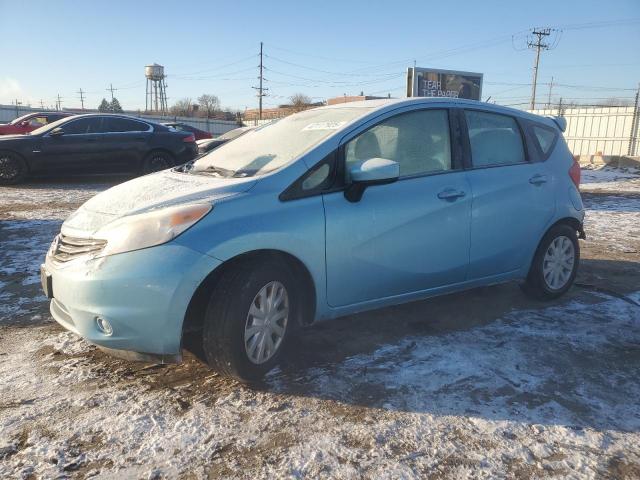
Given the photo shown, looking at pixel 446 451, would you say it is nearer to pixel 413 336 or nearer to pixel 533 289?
pixel 413 336

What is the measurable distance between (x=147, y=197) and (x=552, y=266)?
10.7ft

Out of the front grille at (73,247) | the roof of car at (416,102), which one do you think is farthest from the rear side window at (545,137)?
the front grille at (73,247)

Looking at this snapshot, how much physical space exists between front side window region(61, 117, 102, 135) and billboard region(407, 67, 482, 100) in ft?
40.9

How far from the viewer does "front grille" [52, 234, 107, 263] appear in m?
2.81

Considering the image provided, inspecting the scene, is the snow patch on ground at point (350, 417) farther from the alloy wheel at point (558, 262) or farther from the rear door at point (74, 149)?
the rear door at point (74, 149)

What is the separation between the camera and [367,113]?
351 cm

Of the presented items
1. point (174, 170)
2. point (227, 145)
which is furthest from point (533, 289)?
point (174, 170)

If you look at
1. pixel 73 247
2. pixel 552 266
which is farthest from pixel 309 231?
pixel 552 266

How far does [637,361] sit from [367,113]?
2.35 metres

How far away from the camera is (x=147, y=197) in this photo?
307cm

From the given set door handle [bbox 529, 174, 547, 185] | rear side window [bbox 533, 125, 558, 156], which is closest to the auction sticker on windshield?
door handle [bbox 529, 174, 547, 185]

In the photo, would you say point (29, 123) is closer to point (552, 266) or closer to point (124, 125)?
point (124, 125)

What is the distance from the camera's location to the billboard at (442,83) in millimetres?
20062

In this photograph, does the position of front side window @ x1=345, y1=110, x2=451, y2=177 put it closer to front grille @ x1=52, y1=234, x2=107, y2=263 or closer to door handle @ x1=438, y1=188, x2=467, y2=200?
door handle @ x1=438, y1=188, x2=467, y2=200
